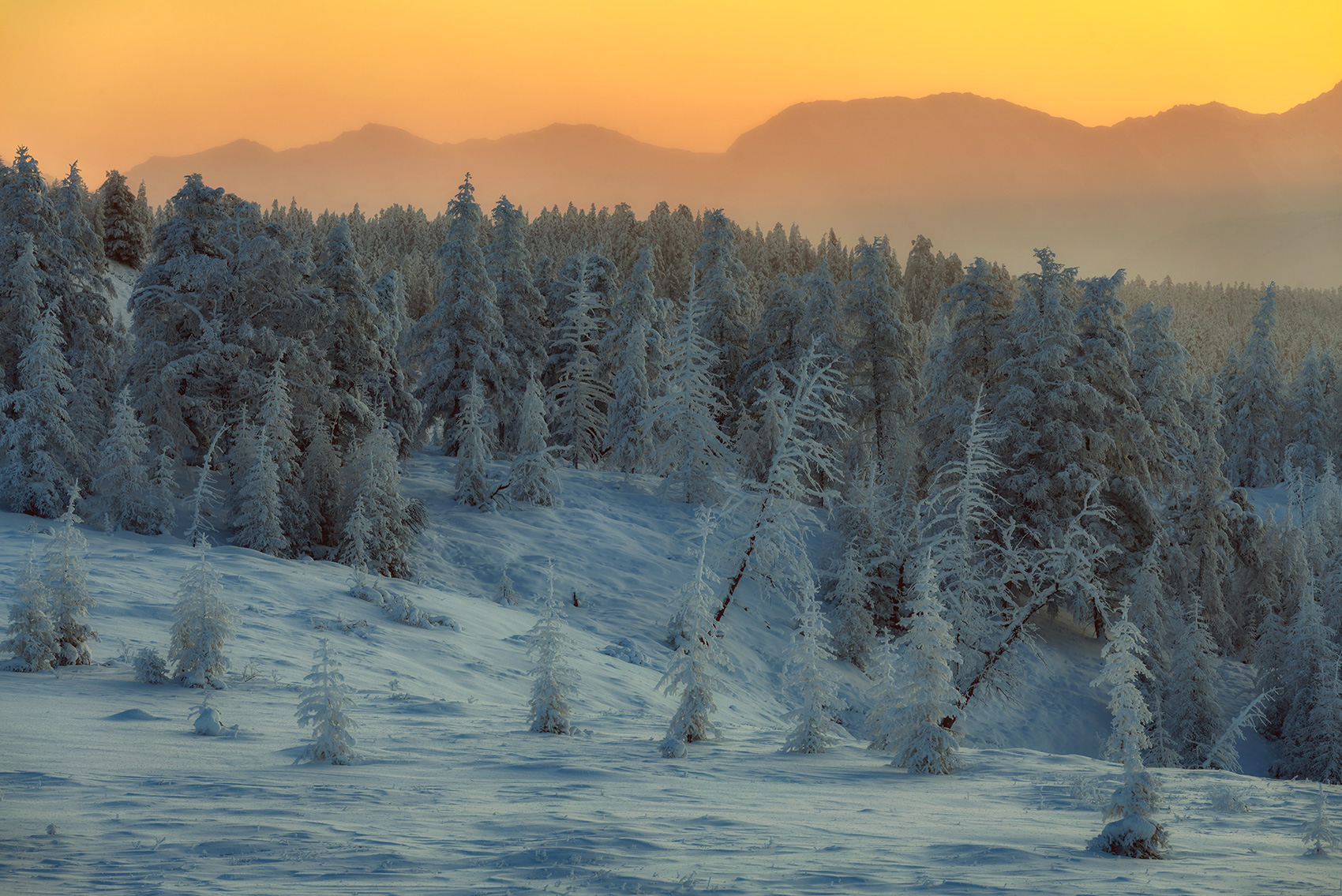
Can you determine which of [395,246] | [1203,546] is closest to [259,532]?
[1203,546]

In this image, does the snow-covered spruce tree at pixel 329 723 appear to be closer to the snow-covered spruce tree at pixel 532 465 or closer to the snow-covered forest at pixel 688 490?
the snow-covered forest at pixel 688 490

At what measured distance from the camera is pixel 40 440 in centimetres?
2455

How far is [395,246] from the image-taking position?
110 m

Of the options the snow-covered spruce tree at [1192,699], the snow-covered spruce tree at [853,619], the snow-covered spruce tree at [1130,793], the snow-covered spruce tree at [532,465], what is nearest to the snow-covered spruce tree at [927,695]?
the snow-covered spruce tree at [1130,793]

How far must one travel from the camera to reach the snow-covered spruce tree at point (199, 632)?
41.8 ft

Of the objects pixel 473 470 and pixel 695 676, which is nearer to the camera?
pixel 695 676

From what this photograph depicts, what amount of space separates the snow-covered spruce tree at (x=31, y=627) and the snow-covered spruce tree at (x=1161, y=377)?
113 ft

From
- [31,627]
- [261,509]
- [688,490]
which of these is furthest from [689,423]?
[31,627]

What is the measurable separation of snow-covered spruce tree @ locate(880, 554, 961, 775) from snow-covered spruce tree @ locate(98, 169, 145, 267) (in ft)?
239

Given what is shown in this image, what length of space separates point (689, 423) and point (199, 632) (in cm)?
2664

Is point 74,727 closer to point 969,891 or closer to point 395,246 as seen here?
point 969,891

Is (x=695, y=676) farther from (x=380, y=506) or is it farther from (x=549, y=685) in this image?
(x=380, y=506)

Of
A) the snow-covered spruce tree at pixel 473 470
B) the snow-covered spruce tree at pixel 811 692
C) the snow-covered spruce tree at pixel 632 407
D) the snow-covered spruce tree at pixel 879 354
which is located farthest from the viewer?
the snow-covered spruce tree at pixel 879 354

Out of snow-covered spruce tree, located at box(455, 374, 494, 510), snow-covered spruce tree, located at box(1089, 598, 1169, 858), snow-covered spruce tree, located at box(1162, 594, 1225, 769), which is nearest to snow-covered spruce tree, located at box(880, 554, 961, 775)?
snow-covered spruce tree, located at box(1089, 598, 1169, 858)
